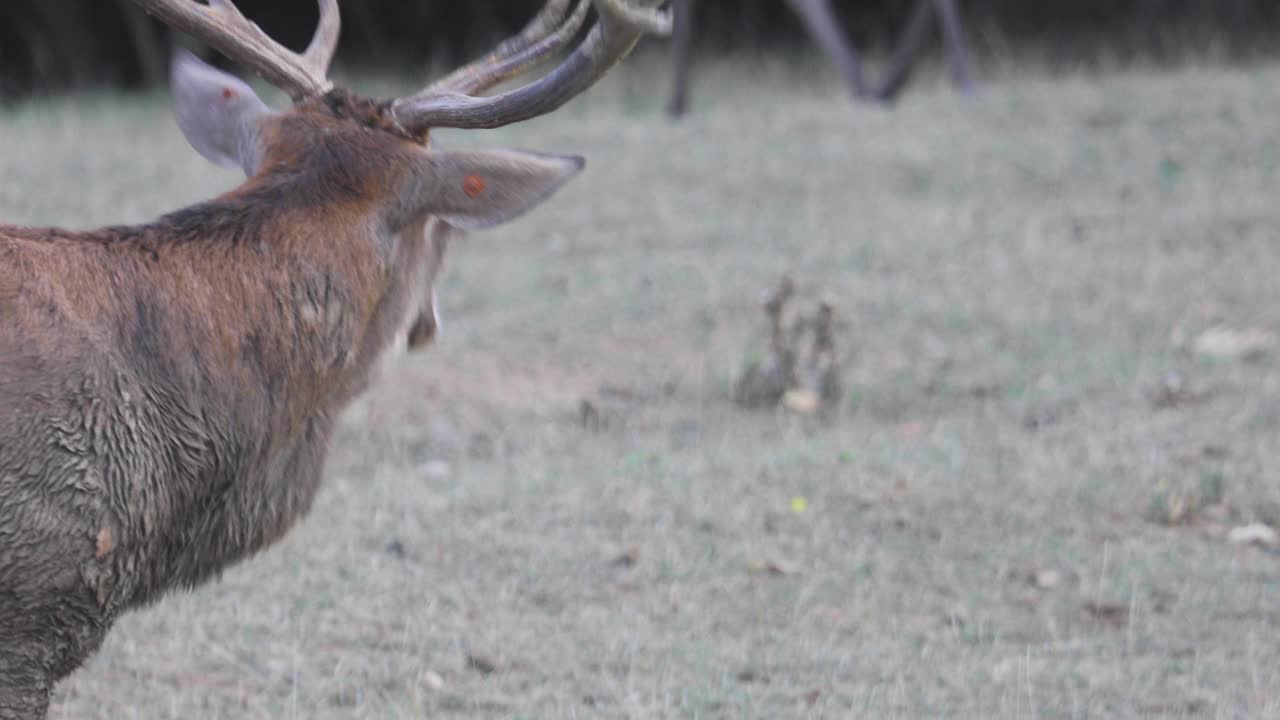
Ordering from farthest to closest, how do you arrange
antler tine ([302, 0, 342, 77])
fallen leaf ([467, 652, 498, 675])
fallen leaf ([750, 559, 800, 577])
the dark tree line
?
the dark tree line → fallen leaf ([750, 559, 800, 577]) → fallen leaf ([467, 652, 498, 675]) → antler tine ([302, 0, 342, 77])

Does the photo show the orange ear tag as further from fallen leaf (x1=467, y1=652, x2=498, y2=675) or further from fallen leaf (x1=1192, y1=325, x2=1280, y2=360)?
fallen leaf (x1=1192, y1=325, x2=1280, y2=360)

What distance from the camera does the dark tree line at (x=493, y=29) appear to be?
15000 mm

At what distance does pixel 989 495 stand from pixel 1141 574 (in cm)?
68

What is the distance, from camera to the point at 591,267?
28.1 ft

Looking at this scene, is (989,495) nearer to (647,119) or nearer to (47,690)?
(47,690)

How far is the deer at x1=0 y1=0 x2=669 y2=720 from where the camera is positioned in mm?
3146

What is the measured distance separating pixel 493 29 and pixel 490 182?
44.5 ft

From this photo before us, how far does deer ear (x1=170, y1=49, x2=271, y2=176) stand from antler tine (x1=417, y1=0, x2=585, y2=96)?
39 centimetres

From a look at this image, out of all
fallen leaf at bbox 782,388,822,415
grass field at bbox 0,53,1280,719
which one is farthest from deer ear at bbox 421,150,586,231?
fallen leaf at bbox 782,388,822,415

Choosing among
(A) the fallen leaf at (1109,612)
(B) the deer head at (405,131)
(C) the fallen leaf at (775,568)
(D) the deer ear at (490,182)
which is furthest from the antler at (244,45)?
(A) the fallen leaf at (1109,612)

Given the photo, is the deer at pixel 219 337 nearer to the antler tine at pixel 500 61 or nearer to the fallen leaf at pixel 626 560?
the antler tine at pixel 500 61

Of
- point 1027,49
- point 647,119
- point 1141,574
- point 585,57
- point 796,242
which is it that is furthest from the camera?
point 1027,49

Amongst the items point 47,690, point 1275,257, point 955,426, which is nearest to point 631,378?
point 955,426

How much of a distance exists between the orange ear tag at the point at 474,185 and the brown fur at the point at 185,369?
0.13 metres
